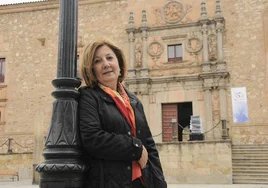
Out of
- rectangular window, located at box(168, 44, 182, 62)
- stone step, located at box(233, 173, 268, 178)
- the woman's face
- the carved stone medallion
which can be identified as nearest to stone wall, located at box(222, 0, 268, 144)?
the carved stone medallion

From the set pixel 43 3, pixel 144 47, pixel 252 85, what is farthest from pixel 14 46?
pixel 252 85

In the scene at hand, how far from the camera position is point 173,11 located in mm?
18266

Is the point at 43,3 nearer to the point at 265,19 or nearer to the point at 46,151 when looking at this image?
the point at 265,19

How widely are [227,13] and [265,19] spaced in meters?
1.86

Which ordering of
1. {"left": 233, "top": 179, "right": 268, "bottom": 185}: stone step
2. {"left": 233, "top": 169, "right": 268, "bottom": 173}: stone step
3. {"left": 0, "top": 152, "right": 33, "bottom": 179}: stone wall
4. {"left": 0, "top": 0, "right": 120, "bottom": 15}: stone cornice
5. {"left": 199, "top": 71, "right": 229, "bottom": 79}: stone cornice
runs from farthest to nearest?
1. {"left": 0, "top": 0, "right": 120, "bottom": 15}: stone cornice
2. {"left": 199, "top": 71, "right": 229, "bottom": 79}: stone cornice
3. {"left": 0, "top": 152, "right": 33, "bottom": 179}: stone wall
4. {"left": 233, "top": 169, "right": 268, "bottom": 173}: stone step
5. {"left": 233, "top": 179, "right": 268, "bottom": 185}: stone step

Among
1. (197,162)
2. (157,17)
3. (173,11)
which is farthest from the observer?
(157,17)

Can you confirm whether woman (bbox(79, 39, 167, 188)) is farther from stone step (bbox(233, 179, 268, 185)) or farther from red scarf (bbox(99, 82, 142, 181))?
stone step (bbox(233, 179, 268, 185))

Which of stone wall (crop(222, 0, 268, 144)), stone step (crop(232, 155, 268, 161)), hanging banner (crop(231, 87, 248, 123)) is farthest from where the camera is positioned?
hanging banner (crop(231, 87, 248, 123))

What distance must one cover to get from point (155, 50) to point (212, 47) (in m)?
2.97

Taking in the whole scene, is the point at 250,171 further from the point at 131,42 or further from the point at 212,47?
the point at 131,42

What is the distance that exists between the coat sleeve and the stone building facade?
11598mm

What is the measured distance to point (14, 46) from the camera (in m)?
21.1

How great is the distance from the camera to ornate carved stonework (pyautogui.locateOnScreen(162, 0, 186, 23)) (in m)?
18.2

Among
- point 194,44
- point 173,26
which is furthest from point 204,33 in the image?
point 173,26
